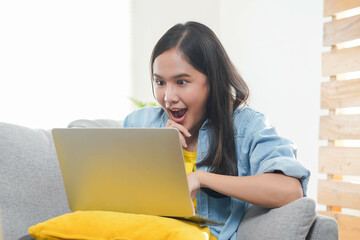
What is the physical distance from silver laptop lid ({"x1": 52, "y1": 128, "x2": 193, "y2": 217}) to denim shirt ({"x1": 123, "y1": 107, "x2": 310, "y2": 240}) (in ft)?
0.89

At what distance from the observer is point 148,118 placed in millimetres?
1644

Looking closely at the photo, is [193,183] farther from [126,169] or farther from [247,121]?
[247,121]

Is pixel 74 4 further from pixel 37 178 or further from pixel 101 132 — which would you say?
pixel 101 132

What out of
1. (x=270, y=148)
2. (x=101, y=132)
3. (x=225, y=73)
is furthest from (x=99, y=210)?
(x=225, y=73)

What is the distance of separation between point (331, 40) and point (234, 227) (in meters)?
1.59

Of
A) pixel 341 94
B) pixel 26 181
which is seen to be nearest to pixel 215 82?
pixel 26 181

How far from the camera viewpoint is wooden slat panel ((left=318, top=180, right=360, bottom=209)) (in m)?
2.32

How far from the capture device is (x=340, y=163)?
2.41 meters

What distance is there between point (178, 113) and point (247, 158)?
0.89ft

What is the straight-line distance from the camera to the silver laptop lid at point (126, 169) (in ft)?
3.37

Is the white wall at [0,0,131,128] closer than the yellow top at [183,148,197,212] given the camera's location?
No

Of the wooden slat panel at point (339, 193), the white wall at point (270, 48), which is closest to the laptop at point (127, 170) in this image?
the wooden slat panel at point (339, 193)

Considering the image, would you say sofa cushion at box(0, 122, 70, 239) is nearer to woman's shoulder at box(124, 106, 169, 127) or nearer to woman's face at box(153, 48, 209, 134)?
woman's shoulder at box(124, 106, 169, 127)

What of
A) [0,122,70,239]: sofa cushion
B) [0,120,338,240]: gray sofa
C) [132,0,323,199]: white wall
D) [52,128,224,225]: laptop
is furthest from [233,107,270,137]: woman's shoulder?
[132,0,323,199]: white wall
